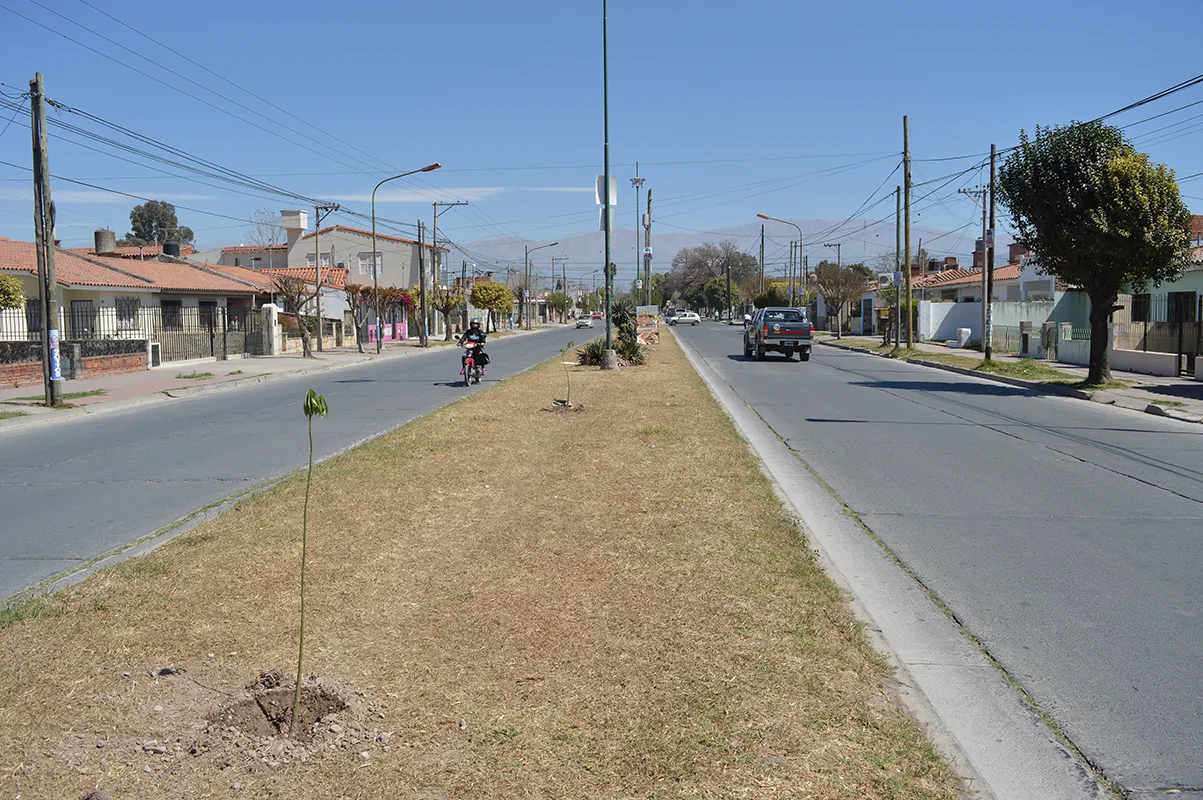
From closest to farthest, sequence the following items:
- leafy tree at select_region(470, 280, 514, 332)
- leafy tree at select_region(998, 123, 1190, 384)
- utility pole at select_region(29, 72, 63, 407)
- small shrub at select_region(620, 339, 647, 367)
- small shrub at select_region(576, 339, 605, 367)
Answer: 1. utility pole at select_region(29, 72, 63, 407)
2. leafy tree at select_region(998, 123, 1190, 384)
3. small shrub at select_region(576, 339, 605, 367)
4. small shrub at select_region(620, 339, 647, 367)
5. leafy tree at select_region(470, 280, 514, 332)

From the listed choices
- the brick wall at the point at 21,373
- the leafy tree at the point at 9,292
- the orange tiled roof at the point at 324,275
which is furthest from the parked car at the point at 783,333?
the orange tiled roof at the point at 324,275

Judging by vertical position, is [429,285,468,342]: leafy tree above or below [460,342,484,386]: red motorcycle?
above

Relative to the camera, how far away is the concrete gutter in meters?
4.04

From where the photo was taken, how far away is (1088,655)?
5.45 m

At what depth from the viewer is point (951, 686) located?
16.5 feet

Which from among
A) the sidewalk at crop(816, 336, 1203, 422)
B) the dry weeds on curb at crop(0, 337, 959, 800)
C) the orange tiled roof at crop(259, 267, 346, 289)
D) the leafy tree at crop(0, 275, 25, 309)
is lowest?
the dry weeds on curb at crop(0, 337, 959, 800)

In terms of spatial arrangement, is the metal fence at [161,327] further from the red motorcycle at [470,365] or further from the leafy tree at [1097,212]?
the leafy tree at [1097,212]

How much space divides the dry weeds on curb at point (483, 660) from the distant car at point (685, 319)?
93781mm

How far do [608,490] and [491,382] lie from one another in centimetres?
1676

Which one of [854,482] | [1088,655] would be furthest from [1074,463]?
[1088,655]

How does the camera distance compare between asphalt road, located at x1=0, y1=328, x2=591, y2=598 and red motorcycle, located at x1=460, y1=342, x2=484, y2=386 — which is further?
red motorcycle, located at x1=460, y1=342, x2=484, y2=386

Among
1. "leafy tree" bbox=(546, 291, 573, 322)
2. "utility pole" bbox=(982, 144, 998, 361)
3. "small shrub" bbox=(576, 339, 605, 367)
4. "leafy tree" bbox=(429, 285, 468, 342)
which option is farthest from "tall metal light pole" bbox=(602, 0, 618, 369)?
"leafy tree" bbox=(546, 291, 573, 322)

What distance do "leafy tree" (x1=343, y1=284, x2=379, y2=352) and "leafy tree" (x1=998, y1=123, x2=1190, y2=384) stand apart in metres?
30.8

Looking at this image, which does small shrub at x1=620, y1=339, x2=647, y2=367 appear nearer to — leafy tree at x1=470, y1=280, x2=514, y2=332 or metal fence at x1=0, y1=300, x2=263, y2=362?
metal fence at x1=0, y1=300, x2=263, y2=362
